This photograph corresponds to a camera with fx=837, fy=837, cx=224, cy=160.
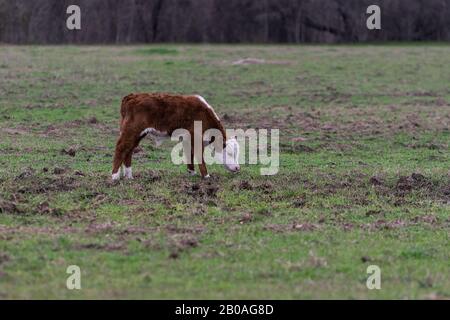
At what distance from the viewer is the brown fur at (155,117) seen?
1251 centimetres

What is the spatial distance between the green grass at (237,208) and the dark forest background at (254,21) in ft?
88.1

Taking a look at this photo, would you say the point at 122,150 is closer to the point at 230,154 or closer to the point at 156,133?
the point at 156,133

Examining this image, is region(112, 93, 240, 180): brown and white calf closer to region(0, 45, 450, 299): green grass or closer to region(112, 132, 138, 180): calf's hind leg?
region(112, 132, 138, 180): calf's hind leg

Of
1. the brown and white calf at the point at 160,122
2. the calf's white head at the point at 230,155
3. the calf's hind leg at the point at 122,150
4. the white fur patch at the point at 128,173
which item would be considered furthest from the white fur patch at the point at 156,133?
the calf's white head at the point at 230,155

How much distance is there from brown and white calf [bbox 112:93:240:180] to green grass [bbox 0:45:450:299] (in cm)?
39

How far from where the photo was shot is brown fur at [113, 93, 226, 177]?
12.5m

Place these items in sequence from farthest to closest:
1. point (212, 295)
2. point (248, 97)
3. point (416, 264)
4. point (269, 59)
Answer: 1. point (269, 59)
2. point (248, 97)
3. point (416, 264)
4. point (212, 295)

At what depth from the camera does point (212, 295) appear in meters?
7.45

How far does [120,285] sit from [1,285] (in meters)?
1.07

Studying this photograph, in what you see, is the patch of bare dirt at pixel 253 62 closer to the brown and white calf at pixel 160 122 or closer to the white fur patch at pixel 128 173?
the brown and white calf at pixel 160 122

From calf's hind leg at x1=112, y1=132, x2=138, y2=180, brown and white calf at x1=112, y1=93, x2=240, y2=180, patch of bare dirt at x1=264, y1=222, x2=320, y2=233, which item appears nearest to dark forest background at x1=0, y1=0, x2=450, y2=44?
brown and white calf at x1=112, y1=93, x2=240, y2=180

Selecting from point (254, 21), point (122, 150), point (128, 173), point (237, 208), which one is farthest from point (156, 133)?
point (254, 21)

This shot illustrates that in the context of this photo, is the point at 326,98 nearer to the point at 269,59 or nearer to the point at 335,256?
the point at 269,59

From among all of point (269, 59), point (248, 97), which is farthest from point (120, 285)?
point (269, 59)
